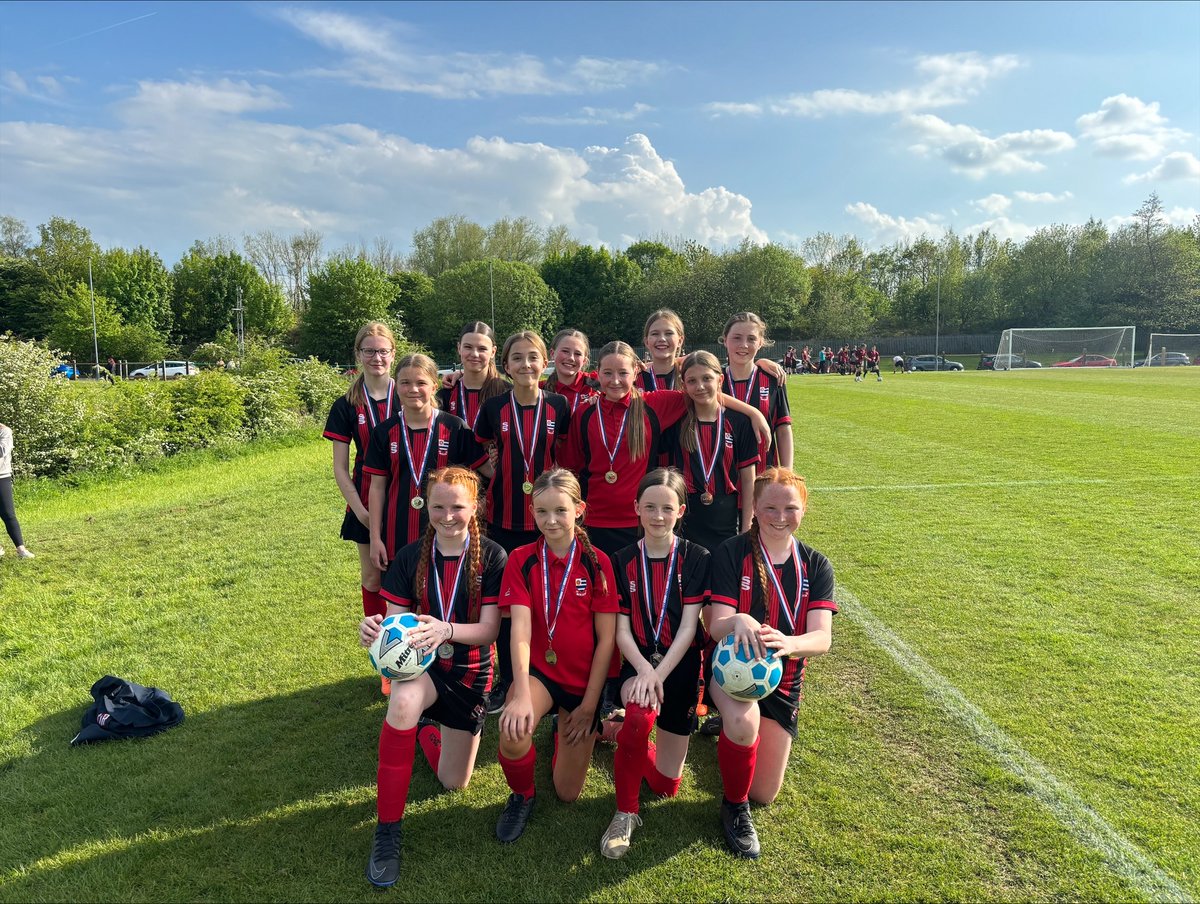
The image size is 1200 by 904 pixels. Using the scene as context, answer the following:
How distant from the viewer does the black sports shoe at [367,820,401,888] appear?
2.60 meters

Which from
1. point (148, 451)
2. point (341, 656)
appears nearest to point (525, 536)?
point (341, 656)

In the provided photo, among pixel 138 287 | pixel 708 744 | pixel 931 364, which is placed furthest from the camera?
pixel 138 287

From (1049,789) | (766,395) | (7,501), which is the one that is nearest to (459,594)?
(766,395)

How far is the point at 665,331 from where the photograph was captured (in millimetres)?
4398

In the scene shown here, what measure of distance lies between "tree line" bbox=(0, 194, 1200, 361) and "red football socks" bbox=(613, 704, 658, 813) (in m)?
48.9

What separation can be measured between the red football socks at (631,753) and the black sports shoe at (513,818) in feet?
1.31

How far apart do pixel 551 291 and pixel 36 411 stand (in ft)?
176

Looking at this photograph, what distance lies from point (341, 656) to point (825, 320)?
198 feet

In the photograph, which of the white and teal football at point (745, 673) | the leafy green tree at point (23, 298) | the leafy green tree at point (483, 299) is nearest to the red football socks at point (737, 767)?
the white and teal football at point (745, 673)

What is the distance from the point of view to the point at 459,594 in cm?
309

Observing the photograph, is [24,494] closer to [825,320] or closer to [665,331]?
[665,331]

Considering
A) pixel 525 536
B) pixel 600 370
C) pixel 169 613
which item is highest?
pixel 600 370

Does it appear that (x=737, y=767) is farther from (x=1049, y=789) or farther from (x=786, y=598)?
(x=1049, y=789)

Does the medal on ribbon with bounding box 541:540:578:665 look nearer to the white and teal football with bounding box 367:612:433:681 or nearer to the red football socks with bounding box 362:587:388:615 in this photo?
the white and teal football with bounding box 367:612:433:681
